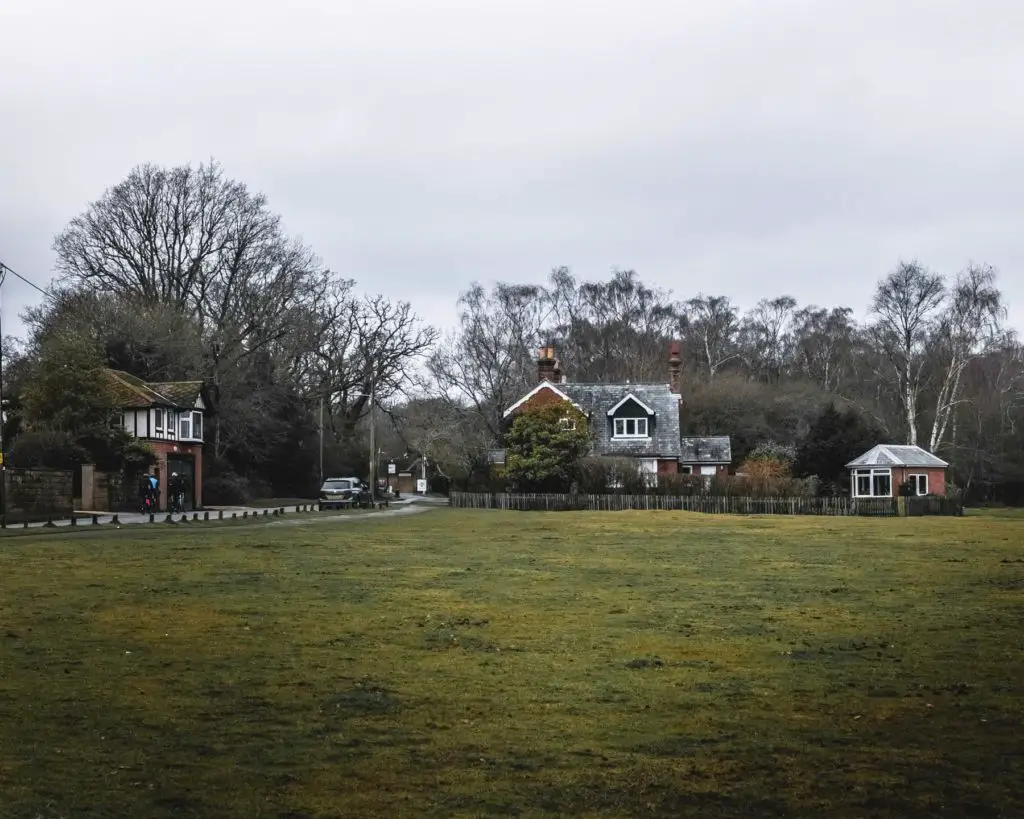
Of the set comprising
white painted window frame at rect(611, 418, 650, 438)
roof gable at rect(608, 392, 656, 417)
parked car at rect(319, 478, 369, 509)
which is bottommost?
parked car at rect(319, 478, 369, 509)

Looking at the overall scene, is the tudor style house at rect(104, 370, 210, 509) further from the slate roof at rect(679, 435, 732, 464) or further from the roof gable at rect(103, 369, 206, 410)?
the slate roof at rect(679, 435, 732, 464)

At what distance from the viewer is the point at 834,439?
243ft

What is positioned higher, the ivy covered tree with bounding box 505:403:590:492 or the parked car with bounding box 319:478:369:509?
the ivy covered tree with bounding box 505:403:590:492

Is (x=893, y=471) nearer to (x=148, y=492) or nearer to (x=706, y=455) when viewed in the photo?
(x=706, y=455)

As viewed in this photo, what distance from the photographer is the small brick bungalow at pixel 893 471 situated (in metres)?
70.7

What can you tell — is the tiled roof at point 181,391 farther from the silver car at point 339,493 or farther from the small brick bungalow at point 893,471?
the small brick bungalow at point 893,471

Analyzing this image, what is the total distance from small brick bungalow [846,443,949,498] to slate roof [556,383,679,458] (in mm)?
11022

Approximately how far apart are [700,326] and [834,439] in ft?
104

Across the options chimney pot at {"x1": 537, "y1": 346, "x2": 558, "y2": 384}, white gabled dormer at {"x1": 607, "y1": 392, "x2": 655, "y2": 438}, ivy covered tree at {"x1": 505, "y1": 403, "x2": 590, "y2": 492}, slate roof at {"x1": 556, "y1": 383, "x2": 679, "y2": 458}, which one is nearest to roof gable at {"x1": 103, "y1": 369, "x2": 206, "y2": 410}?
ivy covered tree at {"x1": 505, "y1": 403, "x2": 590, "y2": 492}

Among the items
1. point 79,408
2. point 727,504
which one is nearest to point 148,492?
point 79,408

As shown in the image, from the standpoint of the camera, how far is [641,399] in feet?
249

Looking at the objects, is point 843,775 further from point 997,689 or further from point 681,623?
point 681,623

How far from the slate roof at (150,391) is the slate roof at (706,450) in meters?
30.9

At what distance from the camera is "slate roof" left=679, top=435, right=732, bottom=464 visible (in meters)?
77.5
